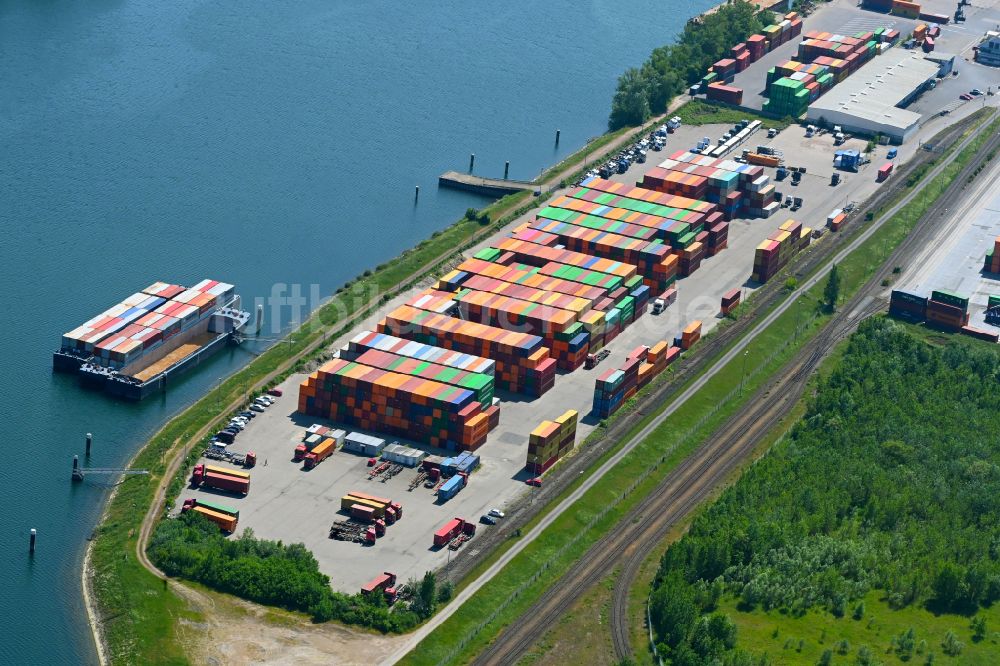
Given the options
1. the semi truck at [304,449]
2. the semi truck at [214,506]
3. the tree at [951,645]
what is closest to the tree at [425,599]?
the semi truck at [214,506]

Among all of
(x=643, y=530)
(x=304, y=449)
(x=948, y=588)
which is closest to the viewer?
(x=948, y=588)

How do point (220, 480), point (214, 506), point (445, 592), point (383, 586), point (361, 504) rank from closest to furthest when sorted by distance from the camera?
point (445, 592)
point (383, 586)
point (214, 506)
point (361, 504)
point (220, 480)

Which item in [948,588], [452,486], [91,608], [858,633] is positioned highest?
[948,588]

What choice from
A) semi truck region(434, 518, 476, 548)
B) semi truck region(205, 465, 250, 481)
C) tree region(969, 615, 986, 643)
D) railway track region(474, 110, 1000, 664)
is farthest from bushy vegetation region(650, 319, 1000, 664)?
semi truck region(205, 465, 250, 481)

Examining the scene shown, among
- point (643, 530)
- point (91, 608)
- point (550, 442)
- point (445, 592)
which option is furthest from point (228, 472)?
point (643, 530)

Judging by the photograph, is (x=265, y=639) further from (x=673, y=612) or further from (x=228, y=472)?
(x=673, y=612)

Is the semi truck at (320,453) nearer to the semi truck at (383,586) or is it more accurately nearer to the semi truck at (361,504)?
the semi truck at (361,504)
